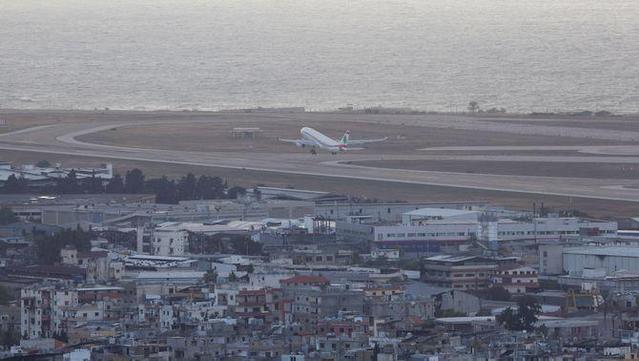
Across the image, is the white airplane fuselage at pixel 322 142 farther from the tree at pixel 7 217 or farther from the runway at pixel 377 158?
the tree at pixel 7 217

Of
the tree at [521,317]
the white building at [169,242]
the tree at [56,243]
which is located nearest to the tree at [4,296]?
the tree at [56,243]

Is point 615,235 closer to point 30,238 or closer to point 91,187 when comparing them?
point 30,238

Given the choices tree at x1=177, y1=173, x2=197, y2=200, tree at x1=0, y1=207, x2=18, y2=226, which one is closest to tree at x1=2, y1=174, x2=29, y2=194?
tree at x1=177, y1=173, x2=197, y2=200

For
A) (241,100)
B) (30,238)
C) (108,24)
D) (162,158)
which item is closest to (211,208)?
(30,238)

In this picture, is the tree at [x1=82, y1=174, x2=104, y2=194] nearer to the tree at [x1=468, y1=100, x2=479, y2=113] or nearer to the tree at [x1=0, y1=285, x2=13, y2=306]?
the tree at [x1=0, y1=285, x2=13, y2=306]

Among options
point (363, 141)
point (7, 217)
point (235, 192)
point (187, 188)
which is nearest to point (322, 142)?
point (363, 141)

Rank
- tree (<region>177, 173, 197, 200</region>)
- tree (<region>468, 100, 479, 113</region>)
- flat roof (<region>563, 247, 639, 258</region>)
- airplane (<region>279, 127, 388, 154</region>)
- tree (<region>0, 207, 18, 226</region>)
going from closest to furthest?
flat roof (<region>563, 247, 639, 258</region>), tree (<region>0, 207, 18, 226</region>), tree (<region>177, 173, 197, 200</region>), airplane (<region>279, 127, 388, 154</region>), tree (<region>468, 100, 479, 113</region>)
